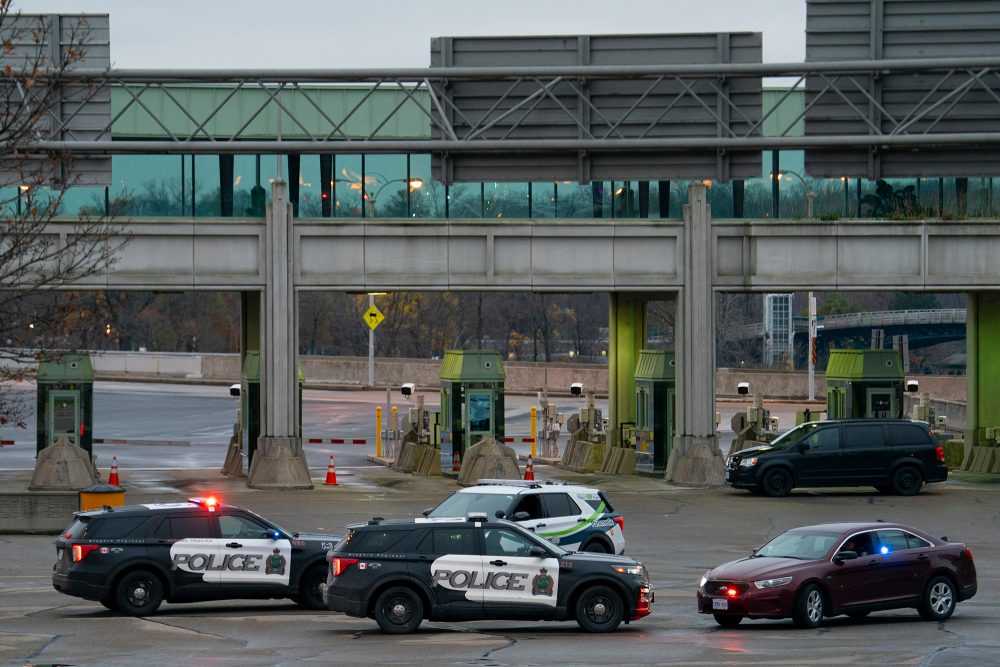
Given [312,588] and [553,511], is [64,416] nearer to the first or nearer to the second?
[553,511]

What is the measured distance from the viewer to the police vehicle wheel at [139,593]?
19.0 metres

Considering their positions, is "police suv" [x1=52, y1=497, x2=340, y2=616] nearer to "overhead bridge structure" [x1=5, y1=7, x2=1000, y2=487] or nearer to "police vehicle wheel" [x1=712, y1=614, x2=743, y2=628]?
"police vehicle wheel" [x1=712, y1=614, x2=743, y2=628]

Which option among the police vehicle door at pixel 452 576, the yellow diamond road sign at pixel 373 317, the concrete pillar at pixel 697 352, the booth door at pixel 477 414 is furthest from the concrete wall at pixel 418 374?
the police vehicle door at pixel 452 576

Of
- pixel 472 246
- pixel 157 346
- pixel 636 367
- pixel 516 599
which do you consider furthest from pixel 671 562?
pixel 157 346

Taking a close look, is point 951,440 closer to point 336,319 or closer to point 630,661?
point 630,661

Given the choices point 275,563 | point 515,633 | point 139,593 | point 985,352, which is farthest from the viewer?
point 985,352

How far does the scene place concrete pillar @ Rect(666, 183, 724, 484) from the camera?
3584cm

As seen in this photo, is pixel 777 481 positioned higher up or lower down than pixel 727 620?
higher up

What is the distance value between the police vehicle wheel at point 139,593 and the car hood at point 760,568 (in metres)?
6.72

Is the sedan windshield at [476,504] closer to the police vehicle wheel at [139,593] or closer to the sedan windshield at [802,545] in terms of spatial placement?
the sedan windshield at [802,545]

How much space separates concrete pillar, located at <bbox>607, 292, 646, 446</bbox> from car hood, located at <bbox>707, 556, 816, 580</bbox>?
22860mm

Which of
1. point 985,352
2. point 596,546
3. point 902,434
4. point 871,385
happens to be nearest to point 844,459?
point 902,434

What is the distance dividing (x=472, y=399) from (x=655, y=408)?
450cm

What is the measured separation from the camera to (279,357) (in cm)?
3528
